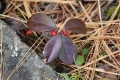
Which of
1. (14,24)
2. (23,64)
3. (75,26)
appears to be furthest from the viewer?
(14,24)

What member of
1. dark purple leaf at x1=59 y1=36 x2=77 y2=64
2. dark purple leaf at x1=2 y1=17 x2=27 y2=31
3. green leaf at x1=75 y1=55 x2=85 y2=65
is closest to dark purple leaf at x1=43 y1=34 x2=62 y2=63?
dark purple leaf at x1=59 y1=36 x2=77 y2=64

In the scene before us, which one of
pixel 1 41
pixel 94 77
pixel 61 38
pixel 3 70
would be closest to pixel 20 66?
pixel 3 70

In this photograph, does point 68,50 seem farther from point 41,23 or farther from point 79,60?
point 41,23

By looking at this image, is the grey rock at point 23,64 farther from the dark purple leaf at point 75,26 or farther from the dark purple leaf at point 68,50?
the dark purple leaf at point 75,26

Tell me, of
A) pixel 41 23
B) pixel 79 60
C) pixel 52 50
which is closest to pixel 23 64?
pixel 52 50

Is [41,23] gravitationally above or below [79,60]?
above

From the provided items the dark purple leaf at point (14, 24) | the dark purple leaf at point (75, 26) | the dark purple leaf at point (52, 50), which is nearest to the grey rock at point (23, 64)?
the dark purple leaf at point (52, 50)

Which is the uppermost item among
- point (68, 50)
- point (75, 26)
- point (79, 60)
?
point (75, 26)

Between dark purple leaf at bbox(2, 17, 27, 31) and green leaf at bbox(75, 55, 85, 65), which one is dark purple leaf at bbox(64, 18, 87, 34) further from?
dark purple leaf at bbox(2, 17, 27, 31)
